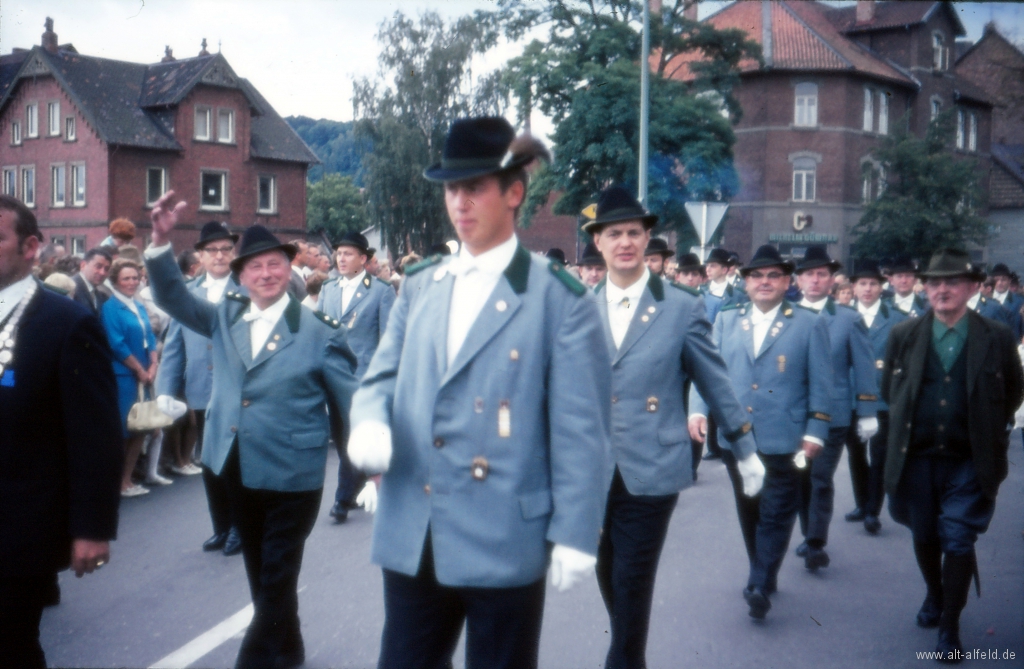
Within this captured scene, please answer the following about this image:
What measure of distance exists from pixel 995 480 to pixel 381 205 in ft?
130

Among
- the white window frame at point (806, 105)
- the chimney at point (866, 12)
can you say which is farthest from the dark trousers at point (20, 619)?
the chimney at point (866, 12)

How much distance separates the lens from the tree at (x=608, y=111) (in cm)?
3628

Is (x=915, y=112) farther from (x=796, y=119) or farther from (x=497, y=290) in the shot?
(x=497, y=290)

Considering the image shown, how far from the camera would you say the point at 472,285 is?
311 centimetres

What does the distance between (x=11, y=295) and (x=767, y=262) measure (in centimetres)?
455

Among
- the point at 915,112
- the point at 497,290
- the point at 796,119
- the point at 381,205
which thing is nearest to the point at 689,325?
the point at 497,290

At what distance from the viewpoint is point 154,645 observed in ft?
17.0

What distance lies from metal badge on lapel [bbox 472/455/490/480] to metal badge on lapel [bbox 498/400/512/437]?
0.10 m

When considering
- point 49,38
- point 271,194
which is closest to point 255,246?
point 49,38

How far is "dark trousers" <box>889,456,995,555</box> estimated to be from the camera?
5297mm

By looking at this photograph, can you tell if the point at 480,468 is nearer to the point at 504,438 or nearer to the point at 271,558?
the point at 504,438

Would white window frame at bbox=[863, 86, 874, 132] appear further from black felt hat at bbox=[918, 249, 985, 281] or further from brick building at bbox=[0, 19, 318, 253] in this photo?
black felt hat at bbox=[918, 249, 985, 281]

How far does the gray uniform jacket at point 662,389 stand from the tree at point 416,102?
119 feet

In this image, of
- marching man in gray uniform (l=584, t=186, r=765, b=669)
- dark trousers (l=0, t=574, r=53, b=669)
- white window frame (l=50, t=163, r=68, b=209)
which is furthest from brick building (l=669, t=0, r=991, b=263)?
dark trousers (l=0, t=574, r=53, b=669)
